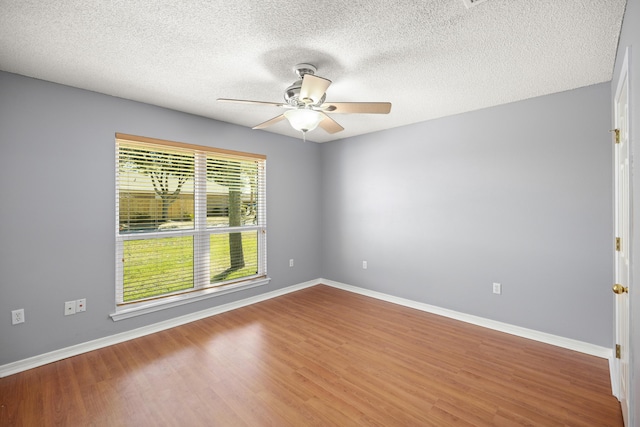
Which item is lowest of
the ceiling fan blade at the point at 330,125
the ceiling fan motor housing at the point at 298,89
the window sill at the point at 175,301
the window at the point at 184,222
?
the window sill at the point at 175,301

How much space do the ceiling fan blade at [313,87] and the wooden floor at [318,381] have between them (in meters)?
2.16

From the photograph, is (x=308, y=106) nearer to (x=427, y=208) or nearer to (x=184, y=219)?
(x=184, y=219)

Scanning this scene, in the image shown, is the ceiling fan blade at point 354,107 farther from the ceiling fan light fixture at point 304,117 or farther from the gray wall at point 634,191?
the gray wall at point 634,191

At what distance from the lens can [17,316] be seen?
239cm

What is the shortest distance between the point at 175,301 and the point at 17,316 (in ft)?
4.14

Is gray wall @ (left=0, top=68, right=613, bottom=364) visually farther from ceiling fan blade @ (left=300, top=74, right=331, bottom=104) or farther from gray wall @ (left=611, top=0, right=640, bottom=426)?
ceiling fan blade @ (left=300, top=74, right=331, bottom=104)

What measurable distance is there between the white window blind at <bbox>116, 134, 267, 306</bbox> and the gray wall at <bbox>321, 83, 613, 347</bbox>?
66.2 inches

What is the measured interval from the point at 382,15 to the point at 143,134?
2.68 meters

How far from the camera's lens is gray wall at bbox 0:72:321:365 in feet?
7.77

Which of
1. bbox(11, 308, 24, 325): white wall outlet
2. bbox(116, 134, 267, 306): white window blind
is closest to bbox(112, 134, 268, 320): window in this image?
bbox(116, 134, 267, 306): white window blind

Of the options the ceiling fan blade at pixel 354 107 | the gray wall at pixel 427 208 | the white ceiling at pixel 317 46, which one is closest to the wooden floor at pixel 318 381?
the gray wall at pixel 427 208

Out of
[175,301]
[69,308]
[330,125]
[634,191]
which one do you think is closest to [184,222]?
[175,301]

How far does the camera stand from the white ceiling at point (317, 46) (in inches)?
63.9

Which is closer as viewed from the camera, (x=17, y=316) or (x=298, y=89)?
(x=298, y=89)
